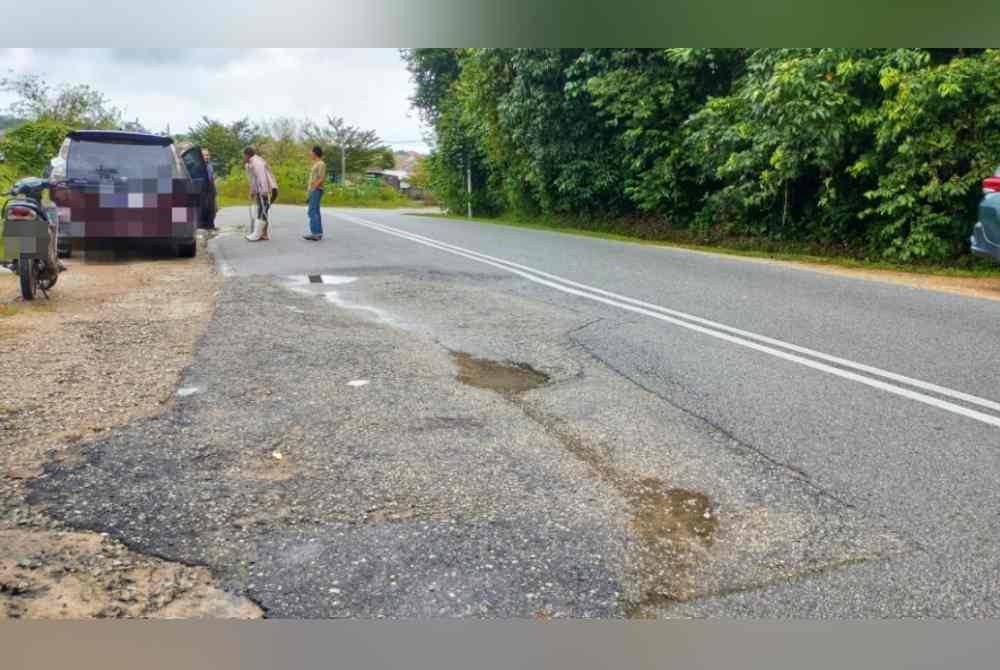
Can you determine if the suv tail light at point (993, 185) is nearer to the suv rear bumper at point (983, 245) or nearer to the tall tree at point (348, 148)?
the suv rear bumper at point (983, 245)

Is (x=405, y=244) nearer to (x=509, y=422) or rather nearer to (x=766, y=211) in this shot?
(x=766, y=211)

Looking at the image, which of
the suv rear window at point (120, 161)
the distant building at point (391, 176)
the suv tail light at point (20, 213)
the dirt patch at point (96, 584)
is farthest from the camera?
the distant building at point (391, 176)

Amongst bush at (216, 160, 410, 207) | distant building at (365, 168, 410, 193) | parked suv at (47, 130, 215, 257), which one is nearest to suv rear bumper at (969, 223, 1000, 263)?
distant building at (365, 168, 410, 193)

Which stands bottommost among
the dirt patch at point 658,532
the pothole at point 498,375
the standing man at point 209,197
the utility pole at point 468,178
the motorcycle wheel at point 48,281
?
the dirt patch at point 658,532

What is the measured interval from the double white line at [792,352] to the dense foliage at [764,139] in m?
2.08

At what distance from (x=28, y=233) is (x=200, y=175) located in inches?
191

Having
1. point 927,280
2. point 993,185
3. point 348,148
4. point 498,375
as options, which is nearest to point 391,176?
point 348,148

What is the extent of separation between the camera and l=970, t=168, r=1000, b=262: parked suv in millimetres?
8164

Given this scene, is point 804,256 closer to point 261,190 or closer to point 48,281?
point 261,190

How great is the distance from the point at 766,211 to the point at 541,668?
14139 millimetres

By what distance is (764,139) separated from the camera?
13.3 m

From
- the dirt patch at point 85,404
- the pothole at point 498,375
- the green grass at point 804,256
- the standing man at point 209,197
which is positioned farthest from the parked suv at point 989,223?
the standing man at point 209,197

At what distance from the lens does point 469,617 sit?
94.3 inches

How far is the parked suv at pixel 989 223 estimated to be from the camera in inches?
321
